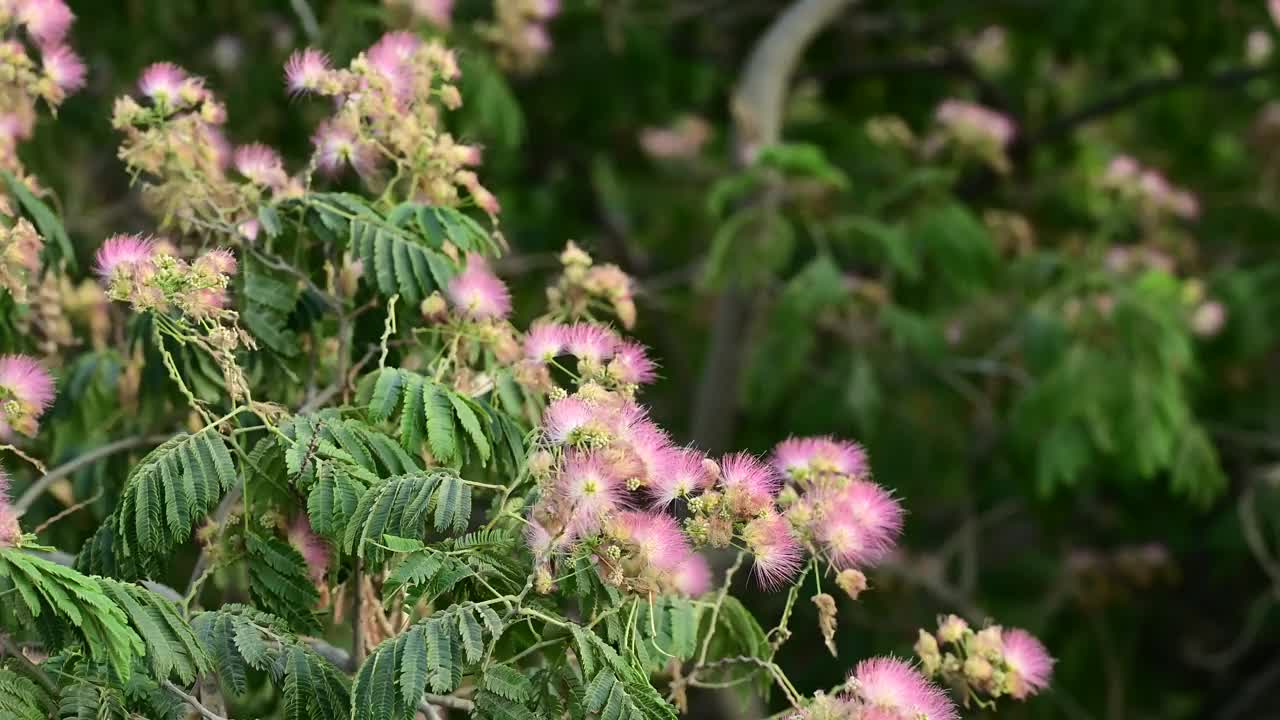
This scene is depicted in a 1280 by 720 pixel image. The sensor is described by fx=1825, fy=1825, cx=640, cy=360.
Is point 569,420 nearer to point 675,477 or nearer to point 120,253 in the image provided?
point 675,477

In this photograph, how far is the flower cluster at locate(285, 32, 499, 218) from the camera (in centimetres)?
343

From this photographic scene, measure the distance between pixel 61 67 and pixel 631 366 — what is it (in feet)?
5.28

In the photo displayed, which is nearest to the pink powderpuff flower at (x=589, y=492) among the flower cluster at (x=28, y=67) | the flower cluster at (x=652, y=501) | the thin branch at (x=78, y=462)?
the flower cluster at (x=652, y=501)

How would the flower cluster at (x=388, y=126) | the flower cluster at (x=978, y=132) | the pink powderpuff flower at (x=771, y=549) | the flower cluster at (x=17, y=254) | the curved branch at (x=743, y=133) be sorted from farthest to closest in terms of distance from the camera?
the curved branch at (x=743, y=133), the flower cluster at (x=978, y=132), the flower cluster at (x=388, y=126), the flower cluster at (x=17, y=254), the pink powderpuff flower at (x=771, y=549)

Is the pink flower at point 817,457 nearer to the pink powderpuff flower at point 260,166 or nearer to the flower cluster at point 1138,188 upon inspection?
the pink powderpuff flower at point 260,166

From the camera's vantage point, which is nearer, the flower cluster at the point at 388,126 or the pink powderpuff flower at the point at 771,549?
the pink powderpuff flower at the point at 771,549

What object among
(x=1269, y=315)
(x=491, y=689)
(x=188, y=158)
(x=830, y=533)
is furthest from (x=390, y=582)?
(x=1269, y=315)

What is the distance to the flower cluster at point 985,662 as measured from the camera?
119 inches

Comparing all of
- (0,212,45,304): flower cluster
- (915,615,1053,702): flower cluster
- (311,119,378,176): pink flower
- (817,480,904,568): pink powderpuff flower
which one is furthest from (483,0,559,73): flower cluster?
(915,615,1053,702): flower cluster

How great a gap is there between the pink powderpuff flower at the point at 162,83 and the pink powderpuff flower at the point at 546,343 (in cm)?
92

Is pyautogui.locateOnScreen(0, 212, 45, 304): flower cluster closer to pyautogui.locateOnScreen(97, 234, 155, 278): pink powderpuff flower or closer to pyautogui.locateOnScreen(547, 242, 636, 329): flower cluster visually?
pyautogui.locateOnScreen(97, 234, 155, 278): pink powderpuff flower

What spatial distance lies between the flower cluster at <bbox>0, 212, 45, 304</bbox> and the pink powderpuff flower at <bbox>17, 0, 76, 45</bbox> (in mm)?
492

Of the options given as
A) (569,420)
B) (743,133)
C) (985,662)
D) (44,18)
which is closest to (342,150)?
(44,18)

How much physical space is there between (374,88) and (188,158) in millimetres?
405
